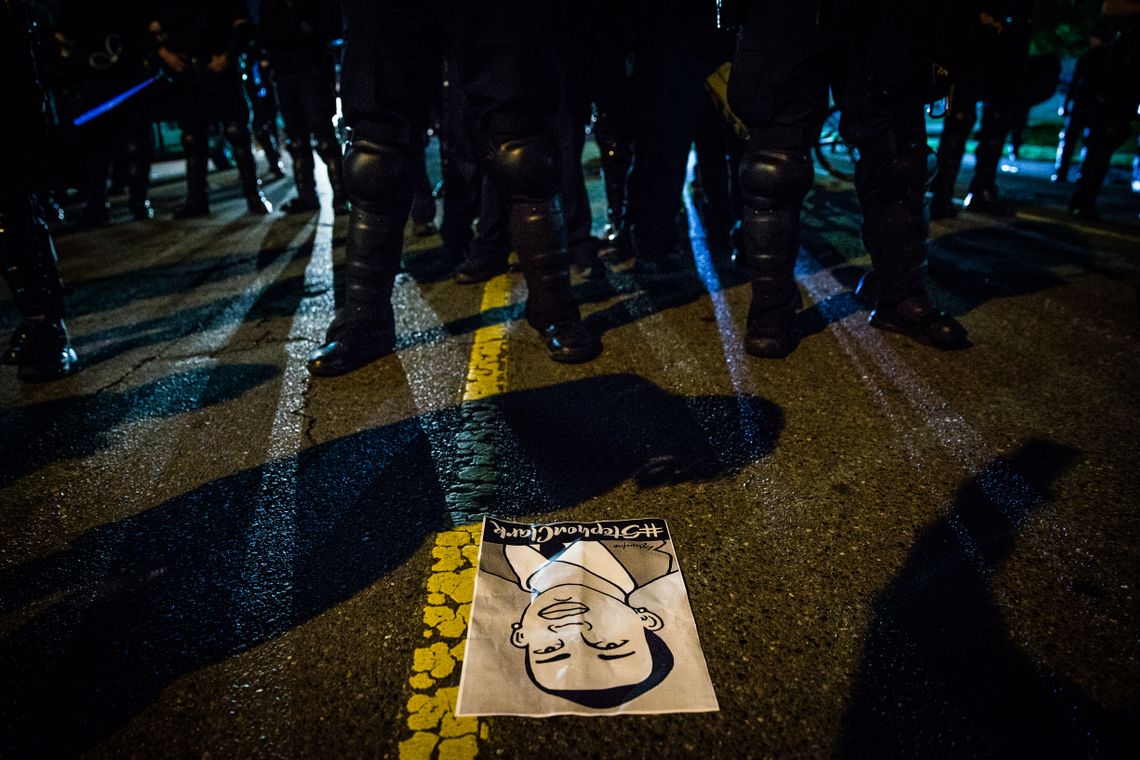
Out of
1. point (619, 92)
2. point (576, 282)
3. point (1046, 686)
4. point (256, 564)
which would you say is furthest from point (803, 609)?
point (619, 92)

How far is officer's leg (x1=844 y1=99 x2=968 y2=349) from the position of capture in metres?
2.40

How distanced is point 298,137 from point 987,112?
6.40 m

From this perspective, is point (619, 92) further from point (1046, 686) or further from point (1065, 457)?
point (1046, 686)

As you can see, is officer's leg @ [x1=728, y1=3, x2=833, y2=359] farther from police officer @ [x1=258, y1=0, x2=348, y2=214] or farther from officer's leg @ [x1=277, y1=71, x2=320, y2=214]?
officer's leg @ [x1=277, y1=71, x2=320, y2=214]

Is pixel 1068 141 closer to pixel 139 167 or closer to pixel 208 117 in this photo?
pixel 208 117

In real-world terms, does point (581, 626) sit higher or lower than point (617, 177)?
lower

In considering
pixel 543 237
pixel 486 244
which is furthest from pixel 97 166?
pixel 543 237

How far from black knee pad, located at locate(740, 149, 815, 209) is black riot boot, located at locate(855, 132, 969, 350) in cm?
33

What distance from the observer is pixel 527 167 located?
2330 millimetres

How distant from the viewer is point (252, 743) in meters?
1.05

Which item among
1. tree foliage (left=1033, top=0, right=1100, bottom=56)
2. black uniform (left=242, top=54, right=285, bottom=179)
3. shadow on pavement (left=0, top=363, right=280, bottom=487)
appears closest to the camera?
shadow on pavement (left=0, top=363, right=280, bottom=487)

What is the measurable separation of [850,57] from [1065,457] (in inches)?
63.5

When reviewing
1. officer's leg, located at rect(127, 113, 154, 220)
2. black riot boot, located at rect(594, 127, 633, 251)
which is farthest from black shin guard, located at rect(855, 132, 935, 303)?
officer's leg, located at rect(127, 113, 154, 220)

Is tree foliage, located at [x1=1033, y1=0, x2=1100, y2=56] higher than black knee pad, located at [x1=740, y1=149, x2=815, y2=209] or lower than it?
higher
